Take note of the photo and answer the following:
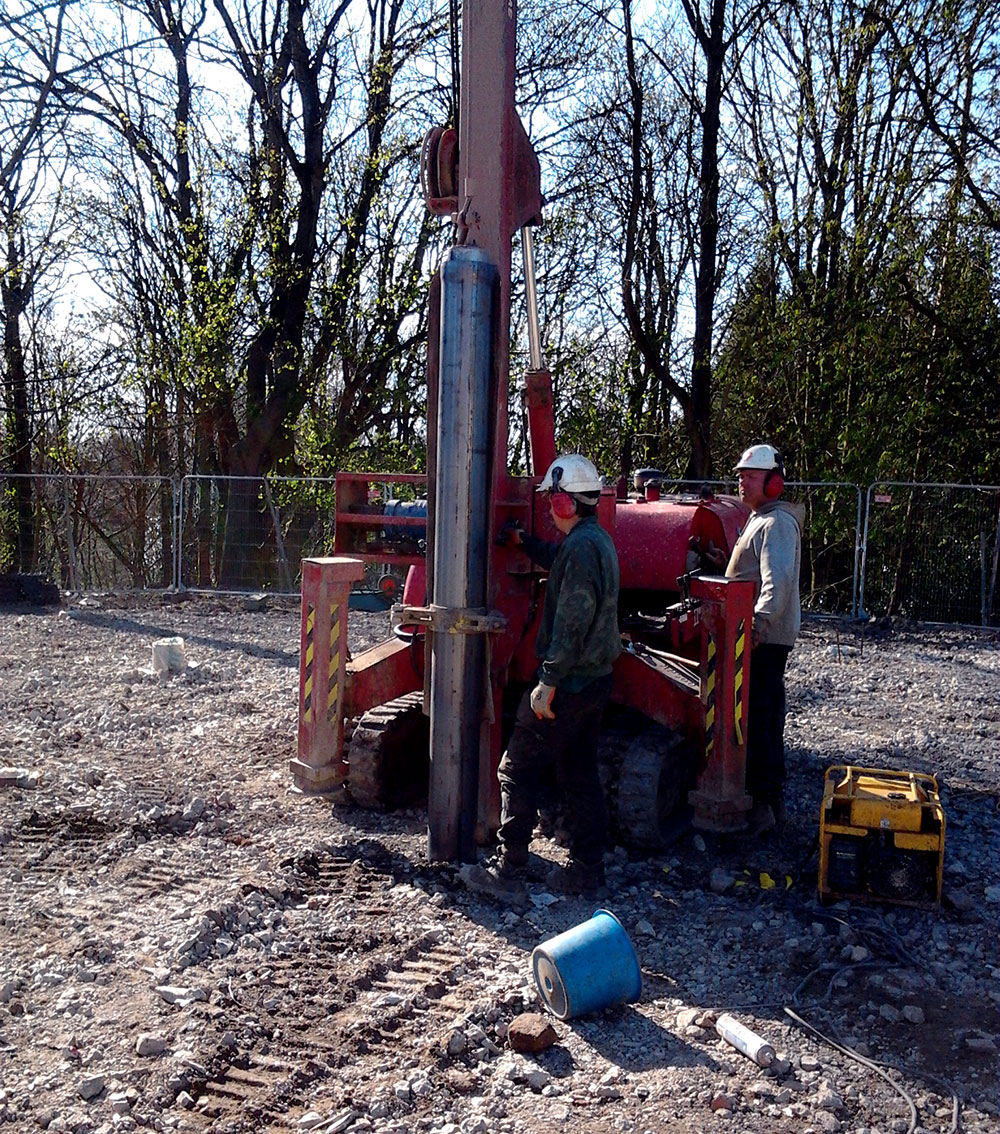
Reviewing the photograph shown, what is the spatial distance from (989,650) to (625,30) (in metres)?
13.2

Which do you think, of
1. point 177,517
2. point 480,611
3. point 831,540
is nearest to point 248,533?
point 177,517

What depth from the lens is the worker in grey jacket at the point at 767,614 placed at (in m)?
6.22

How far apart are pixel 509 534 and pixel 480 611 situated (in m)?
0.49

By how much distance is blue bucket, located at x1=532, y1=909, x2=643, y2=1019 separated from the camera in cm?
408

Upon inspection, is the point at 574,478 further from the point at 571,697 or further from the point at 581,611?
the point at 571,697

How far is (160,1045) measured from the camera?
12.4 feet

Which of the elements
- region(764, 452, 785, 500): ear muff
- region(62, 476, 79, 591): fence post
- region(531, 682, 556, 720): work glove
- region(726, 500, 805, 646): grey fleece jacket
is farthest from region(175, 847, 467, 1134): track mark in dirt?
region(62, 476, 79, 591): fence post

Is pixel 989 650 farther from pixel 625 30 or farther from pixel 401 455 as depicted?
pixel 625 30

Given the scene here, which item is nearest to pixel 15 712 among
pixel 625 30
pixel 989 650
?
pixel 989 650

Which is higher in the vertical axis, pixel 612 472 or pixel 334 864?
pixel 612 472

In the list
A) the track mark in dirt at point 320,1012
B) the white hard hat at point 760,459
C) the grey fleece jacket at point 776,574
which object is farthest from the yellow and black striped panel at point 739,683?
the track mark in dirt at point 320,1012

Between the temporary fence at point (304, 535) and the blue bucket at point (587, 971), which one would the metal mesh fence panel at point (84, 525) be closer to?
the temporary fence at point (304, 535)

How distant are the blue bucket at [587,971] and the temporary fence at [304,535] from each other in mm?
10417

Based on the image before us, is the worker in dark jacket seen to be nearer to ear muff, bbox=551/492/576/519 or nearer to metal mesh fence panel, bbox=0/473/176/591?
ear muff, bbox=551/492/576/519
